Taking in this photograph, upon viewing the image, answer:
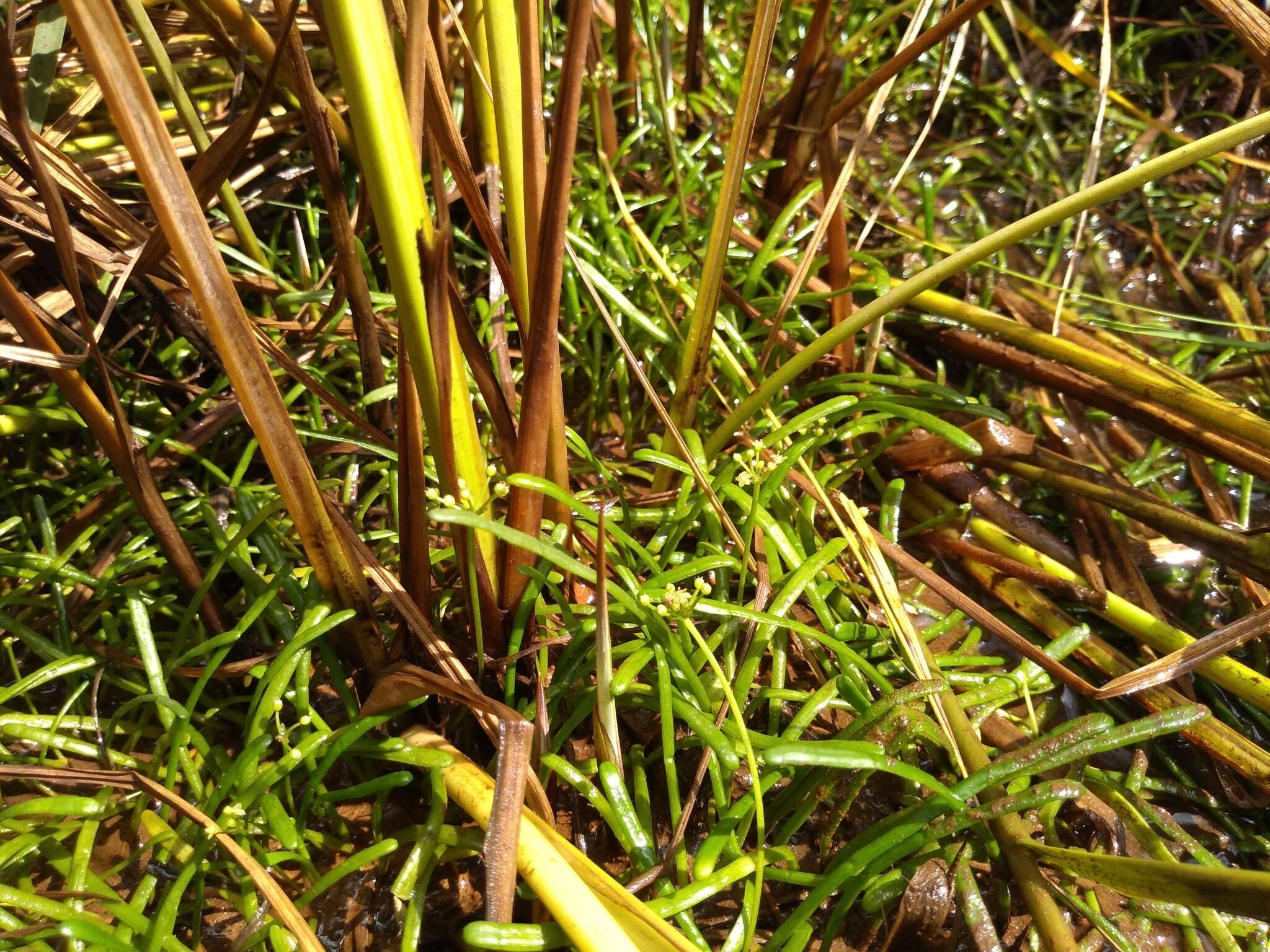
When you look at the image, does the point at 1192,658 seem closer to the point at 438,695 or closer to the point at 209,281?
the point at 438,695

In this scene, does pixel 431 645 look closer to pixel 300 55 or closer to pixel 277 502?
pixel 277 502

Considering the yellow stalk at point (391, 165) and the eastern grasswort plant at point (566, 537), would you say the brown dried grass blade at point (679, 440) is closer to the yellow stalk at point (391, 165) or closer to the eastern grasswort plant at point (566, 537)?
the eastern grasswort plant at point (566, 537)

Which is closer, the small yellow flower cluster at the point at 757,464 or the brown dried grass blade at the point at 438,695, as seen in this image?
the brown dried grass blade at the point at 438,695

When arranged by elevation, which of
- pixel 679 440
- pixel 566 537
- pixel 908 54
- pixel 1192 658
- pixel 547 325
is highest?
pixel 908 54

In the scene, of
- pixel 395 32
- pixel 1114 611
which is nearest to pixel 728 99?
pixel 395 32

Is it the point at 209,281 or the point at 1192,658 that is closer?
the point at 209,281

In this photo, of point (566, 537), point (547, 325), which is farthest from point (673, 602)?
point (547, 325)

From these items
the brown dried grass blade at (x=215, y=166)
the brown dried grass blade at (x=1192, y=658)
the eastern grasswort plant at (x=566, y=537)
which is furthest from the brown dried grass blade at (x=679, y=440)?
the brown dried grass blade at (x=1192, y=658)

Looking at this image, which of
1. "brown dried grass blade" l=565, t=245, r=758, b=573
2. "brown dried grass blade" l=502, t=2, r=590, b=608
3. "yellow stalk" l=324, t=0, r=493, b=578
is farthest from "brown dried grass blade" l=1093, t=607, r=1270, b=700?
"yellow stalk" l=324, t=0, r=493, b=578
